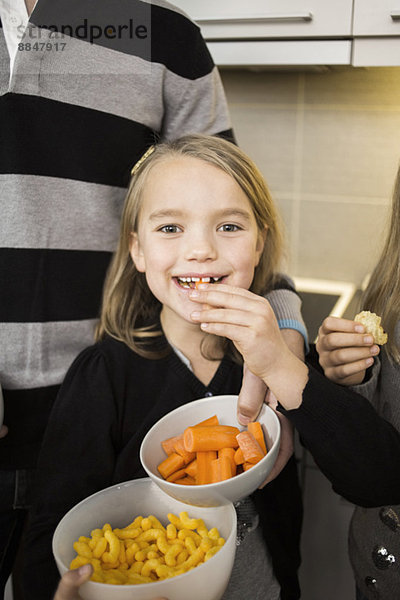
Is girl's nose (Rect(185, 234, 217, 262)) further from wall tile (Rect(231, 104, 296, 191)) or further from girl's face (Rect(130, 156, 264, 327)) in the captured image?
wall tile (Rect(231, 104, 296, 191))

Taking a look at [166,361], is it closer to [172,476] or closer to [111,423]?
[111,423]

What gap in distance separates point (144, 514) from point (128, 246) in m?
0.48

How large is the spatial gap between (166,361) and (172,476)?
29 centimetres

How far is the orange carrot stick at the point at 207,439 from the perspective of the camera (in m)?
0.76

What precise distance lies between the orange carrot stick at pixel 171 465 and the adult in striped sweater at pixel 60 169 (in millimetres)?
294

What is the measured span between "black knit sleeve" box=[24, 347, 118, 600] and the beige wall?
94 cm

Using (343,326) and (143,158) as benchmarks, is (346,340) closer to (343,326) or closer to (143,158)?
(343,326)

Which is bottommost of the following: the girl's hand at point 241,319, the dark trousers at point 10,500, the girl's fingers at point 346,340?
the dark trousers at point 10,500

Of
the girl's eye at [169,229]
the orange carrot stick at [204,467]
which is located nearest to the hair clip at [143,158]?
the girl's eye at [169,229]

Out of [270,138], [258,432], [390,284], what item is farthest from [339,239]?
[258,432]

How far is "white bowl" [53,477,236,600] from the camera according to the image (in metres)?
0.59

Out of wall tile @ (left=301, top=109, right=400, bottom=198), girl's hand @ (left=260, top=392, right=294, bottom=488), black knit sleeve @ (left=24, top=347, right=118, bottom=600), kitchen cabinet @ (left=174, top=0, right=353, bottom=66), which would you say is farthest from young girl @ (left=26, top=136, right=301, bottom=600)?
wall tile @ (left=301, top=109, right=400, bottom=198)

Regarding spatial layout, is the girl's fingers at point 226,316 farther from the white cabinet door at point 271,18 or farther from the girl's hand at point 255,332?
the white cabinet door at point 271,18

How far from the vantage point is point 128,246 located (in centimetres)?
108
